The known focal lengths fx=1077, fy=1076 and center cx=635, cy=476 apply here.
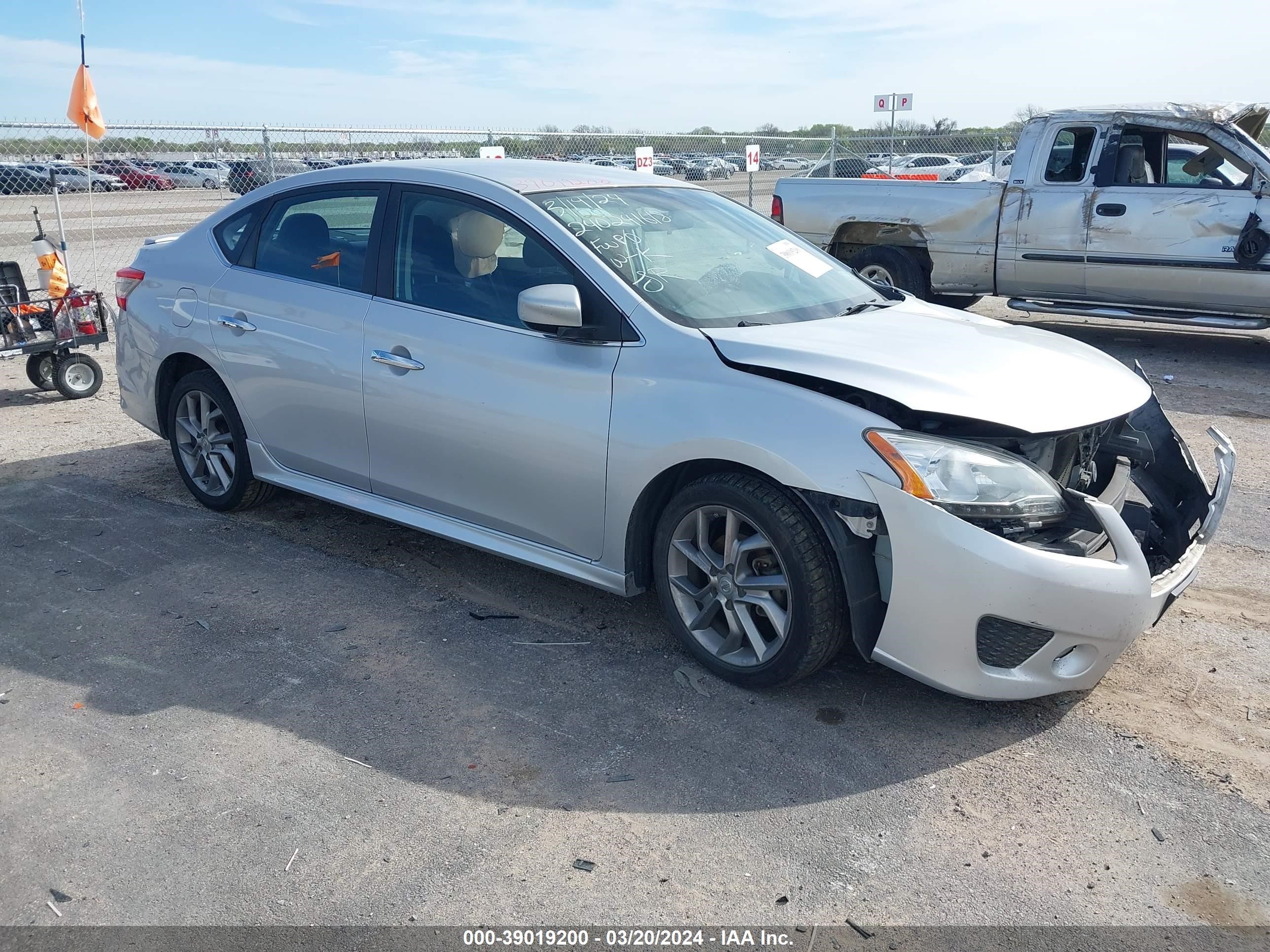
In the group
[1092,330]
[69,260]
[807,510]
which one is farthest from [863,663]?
[69,260]

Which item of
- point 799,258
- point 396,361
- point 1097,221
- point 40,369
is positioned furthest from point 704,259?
point 1097,221

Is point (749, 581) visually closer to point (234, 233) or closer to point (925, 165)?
point (234, 233)

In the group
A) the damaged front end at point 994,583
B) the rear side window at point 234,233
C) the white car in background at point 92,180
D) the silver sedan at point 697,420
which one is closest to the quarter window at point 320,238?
the silver sedan at point 697,420

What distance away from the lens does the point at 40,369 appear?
320 inches

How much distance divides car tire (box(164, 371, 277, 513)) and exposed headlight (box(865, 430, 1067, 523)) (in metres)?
3.32

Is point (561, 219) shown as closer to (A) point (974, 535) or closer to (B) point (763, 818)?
(A) point (974, 535)

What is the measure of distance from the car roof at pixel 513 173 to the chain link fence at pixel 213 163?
5.09m

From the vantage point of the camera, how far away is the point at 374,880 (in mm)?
2838

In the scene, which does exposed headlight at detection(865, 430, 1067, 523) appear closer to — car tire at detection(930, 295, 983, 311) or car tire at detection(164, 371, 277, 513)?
car tire at detection(164, 371, 277, 513)

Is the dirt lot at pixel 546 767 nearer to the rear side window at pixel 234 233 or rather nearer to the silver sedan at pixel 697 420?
the silver sedan at pixel 697 420

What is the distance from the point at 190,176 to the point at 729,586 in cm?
1873

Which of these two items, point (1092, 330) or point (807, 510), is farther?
point (1092, 330)

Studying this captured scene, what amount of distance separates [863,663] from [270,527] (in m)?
3.08

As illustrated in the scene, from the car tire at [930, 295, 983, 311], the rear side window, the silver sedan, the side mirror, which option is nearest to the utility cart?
the silver sedan
